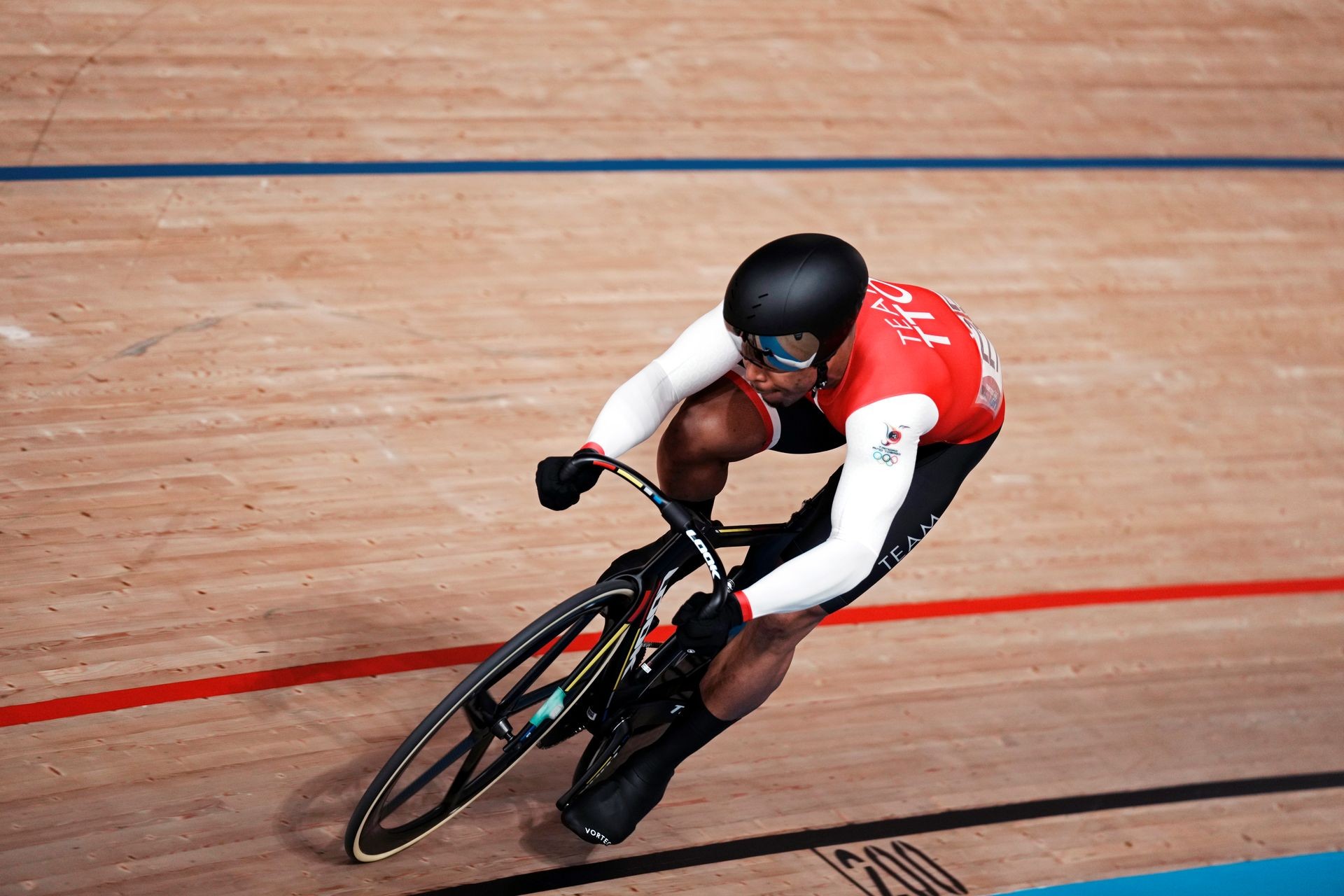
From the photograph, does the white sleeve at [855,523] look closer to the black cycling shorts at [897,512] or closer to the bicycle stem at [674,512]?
the bicycle stem at [674,512]

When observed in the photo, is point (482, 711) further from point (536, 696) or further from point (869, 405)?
point (869, 405)

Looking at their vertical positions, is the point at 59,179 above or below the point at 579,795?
above

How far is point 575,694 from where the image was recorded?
227cm

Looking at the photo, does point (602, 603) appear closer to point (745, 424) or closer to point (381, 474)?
→ point (745, 424)

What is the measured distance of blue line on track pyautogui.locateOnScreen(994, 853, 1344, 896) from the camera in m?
2.69

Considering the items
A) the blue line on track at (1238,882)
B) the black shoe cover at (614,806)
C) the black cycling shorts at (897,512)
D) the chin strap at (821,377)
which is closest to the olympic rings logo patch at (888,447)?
the chin strap at (821,377)

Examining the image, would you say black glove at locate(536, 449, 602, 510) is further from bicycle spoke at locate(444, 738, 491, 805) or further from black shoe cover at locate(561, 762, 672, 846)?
black shoe cover at locate(561, 762, 672, 846)

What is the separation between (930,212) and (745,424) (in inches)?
96.9

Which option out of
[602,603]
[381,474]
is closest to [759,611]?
[602,603]

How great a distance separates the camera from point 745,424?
7.80 ft

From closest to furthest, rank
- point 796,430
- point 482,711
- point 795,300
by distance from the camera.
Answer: point 795,300
point 482,711
point 796,430

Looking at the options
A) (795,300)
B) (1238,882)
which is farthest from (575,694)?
(1238,882)

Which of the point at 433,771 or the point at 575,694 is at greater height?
the point at 575,694

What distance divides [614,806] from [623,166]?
2.60 m
